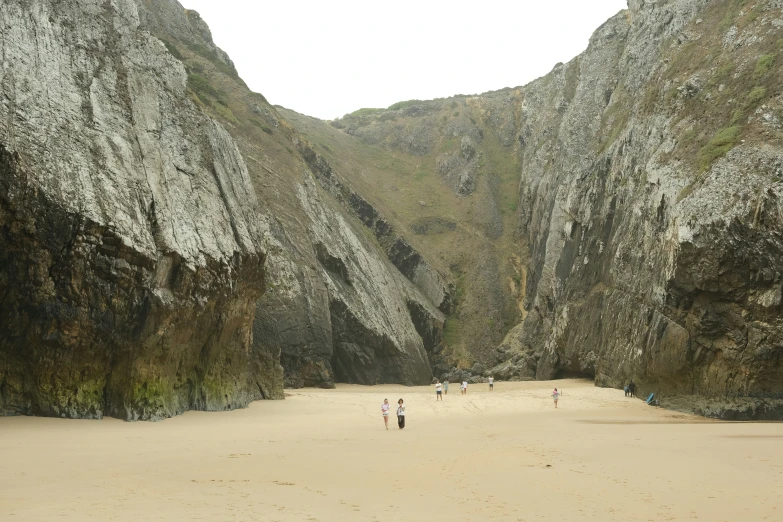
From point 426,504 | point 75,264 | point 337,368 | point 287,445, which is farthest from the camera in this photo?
point 337,368

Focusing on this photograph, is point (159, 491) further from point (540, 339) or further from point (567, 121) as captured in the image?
point (567, 121)

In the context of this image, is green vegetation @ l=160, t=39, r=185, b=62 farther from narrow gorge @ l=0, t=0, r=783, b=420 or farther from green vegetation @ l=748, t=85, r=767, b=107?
green vegetation @ l=748, t=85, r=767, b=107

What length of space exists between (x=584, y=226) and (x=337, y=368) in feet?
64.3

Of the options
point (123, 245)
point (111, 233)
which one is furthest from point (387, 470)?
point (111, 233)

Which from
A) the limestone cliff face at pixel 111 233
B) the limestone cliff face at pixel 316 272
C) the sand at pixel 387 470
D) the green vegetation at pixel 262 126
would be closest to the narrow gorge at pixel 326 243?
the limestone cliff face at pixel 111 233

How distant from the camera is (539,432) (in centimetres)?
1720

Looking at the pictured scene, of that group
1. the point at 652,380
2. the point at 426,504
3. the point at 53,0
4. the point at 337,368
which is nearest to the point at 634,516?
the point at 426,504

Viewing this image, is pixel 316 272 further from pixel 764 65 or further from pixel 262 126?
pixel 764 65

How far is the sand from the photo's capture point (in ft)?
26.5

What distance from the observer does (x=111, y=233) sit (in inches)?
676

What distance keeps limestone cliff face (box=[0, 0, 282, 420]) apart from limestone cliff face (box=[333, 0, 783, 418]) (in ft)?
57.6

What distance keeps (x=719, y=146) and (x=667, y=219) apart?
365 cm

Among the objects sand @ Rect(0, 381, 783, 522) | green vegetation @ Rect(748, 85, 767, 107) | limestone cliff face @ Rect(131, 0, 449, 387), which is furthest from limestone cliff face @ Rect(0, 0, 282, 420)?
green vegetation @ Rect(748, 85, 767, 107)

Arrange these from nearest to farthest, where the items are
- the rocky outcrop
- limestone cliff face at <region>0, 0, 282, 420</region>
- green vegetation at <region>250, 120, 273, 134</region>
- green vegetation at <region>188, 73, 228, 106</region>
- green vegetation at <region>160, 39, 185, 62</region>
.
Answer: limestone cliff face at <region>0, 0, 282, 420</region>, the rocky outcrop, green vegetation at <region>188, 73, 228, 106</region>, green vegetation at <region>160, 39, 185, 62</region>, green vegetation at <region>250, 120, 273, 134</region>
